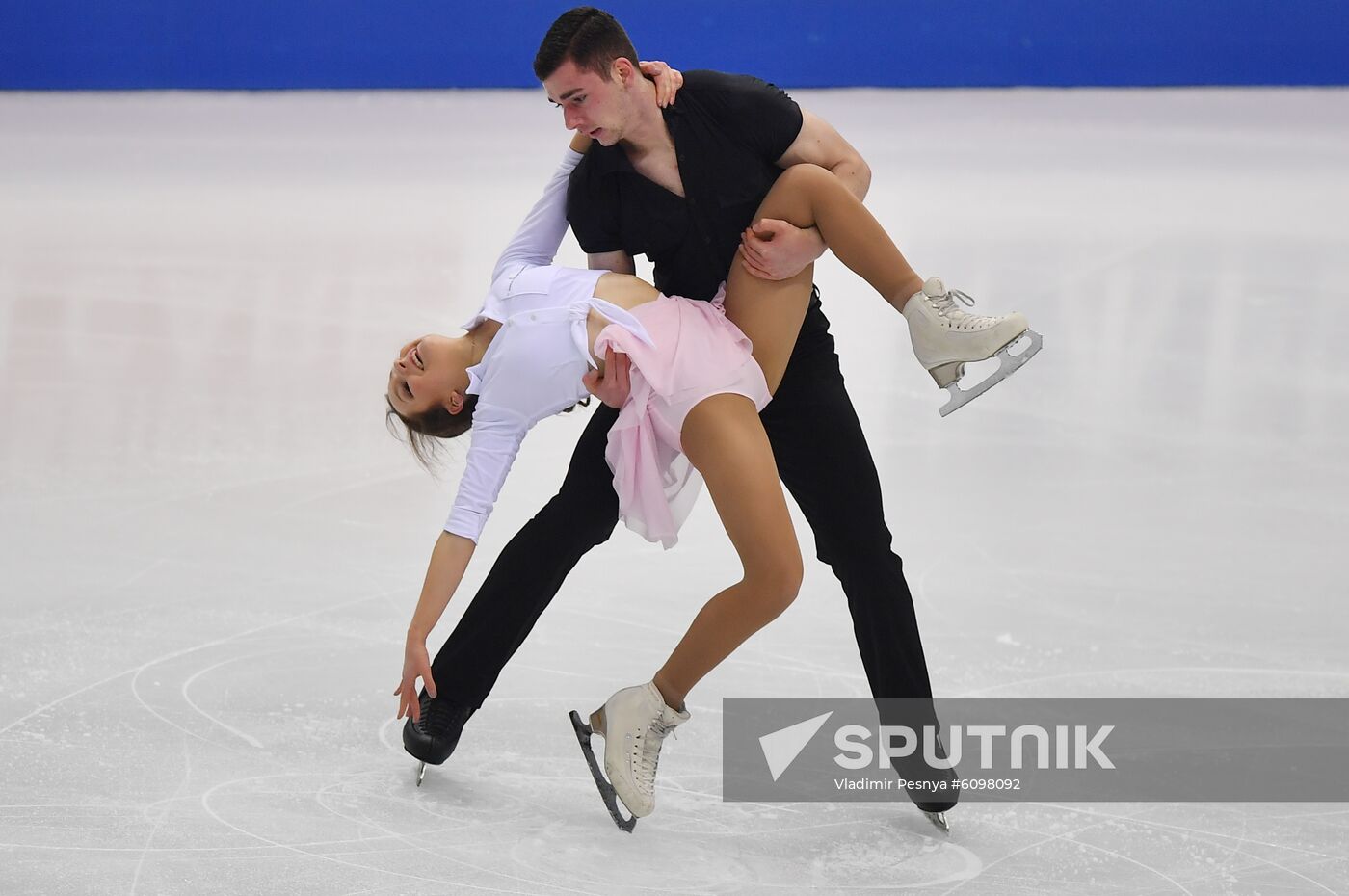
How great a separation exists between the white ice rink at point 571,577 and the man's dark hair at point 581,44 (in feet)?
3.72

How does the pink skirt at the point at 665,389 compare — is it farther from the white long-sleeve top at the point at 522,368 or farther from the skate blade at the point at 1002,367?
the skate blade at the point at 1002,367

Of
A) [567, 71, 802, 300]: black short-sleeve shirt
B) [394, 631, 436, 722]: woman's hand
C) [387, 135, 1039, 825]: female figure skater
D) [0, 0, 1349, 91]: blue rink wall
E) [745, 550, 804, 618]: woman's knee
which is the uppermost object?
[0, 0, 1349, 91]: blue rink wall

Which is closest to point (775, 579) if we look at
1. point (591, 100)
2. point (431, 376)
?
point (431, 376)

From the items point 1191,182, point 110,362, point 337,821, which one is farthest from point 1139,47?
point 337,821

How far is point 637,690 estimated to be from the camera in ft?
7.98

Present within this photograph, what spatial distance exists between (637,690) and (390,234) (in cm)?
491

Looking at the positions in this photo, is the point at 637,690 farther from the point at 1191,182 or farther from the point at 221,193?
the point at 1191,182

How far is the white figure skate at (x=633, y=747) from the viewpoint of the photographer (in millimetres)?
2377

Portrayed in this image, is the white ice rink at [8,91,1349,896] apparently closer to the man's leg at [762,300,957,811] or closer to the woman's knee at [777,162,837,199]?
the man's leg at [762,300,957,811]

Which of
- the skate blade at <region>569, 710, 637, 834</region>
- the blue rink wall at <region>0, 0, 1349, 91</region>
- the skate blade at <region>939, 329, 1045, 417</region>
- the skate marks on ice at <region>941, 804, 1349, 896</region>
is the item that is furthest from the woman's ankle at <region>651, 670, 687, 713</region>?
the blue rink wall at <region>0, 0, 1349, 91</region>

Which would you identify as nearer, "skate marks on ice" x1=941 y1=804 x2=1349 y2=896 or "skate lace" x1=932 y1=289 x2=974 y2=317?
"skate marks on ice" x1=941 y1=804 x2=1349 y2=896

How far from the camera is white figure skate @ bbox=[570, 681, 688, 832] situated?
238 cm

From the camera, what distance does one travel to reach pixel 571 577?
3.42 metres

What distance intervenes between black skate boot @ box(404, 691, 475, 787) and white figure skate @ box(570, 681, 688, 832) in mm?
230
